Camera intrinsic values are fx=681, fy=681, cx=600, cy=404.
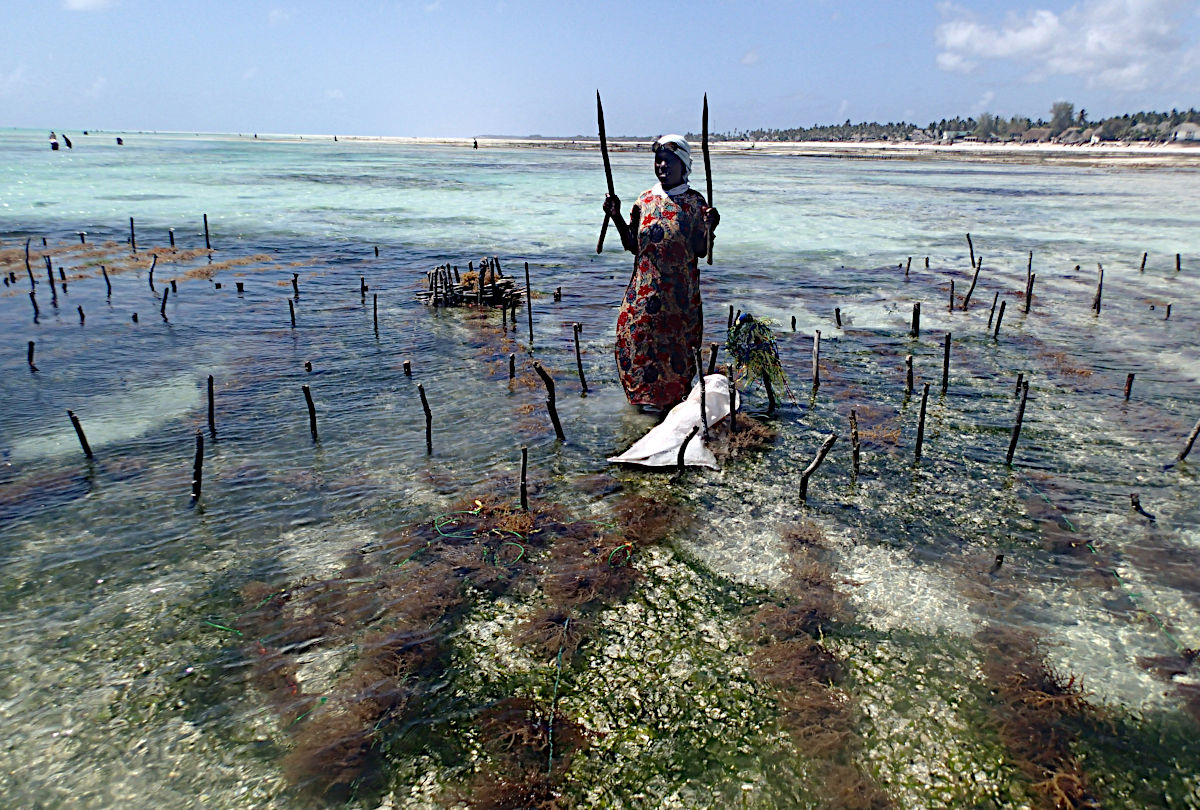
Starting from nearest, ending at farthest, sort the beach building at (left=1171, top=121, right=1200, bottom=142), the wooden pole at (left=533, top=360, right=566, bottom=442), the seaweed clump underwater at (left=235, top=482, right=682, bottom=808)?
the seaweed clump underwater at (left=235, top=482, right=682, bottom=808) → the wooden pole at (left=533, top=360, right=566, bottom=442) → the beach building at (left=1171, top=121, right=1200, bottom=142)

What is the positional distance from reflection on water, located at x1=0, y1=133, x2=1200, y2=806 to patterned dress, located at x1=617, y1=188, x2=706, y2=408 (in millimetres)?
946

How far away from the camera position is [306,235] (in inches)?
1219

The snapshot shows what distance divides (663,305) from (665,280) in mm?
354

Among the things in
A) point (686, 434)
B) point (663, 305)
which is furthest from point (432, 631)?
point (663, 305)

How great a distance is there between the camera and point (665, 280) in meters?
9.60

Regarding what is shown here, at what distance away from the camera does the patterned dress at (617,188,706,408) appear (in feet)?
30.8

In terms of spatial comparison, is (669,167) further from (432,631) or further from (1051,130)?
(1051,130)

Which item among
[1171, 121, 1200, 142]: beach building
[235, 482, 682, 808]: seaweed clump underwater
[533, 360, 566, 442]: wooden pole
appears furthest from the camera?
[1171, 121, 1200, 142]: beach building

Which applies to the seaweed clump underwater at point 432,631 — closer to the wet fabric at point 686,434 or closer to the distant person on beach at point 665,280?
the wet fabric at point 686,434

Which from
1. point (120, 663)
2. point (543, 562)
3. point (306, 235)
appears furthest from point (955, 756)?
point (306, 235)

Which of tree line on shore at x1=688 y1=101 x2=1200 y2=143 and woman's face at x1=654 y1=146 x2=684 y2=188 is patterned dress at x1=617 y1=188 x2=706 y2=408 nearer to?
woman's face at x1=654 y1=146 x2=684 y2=188

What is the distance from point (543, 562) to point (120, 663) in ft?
12.3

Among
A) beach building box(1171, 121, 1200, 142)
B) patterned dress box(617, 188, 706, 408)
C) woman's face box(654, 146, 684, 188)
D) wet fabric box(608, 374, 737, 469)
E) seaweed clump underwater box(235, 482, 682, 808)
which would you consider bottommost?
seaweed clump underwater box(235, 482, 682, 808)

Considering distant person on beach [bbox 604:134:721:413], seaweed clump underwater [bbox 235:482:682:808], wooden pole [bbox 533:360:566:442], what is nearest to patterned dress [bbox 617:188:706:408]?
distant person on beach [bbox 604:134:721:413]
